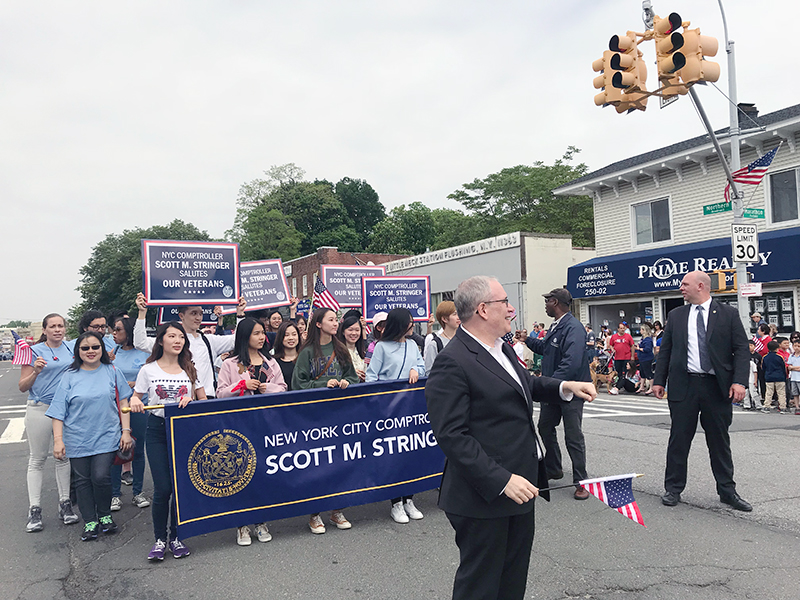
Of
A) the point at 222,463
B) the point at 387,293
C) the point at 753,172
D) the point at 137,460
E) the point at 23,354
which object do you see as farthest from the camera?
the point at 753,172

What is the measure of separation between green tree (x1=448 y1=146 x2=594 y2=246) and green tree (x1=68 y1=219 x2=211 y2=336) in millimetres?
31610

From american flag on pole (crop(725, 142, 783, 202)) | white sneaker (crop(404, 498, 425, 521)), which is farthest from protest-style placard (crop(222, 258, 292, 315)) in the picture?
american flag on pole (crop(725, 142, 783, 202))

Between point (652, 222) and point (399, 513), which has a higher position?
point (652, 222)

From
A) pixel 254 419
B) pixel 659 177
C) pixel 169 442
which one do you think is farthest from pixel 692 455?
pixel 659 177

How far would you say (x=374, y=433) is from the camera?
5.58 meters

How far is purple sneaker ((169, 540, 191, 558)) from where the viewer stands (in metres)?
4.77

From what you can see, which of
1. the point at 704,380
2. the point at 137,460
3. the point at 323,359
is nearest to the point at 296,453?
the point at 323,359

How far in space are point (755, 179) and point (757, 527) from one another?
36.3 ft

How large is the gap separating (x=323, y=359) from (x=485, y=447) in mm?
3033

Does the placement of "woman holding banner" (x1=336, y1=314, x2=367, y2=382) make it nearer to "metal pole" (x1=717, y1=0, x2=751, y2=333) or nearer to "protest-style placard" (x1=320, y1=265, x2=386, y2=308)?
"protest-style placard" (x1=320, y1=265, x2=386, y2=308)

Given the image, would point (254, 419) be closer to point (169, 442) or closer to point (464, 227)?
point (169, 442)

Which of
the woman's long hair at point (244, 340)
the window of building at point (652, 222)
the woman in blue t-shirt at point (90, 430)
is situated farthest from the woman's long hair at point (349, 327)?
the window of building at point (652, 222)

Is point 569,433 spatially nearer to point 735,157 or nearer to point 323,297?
point 323,297

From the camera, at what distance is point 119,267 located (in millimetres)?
59344
